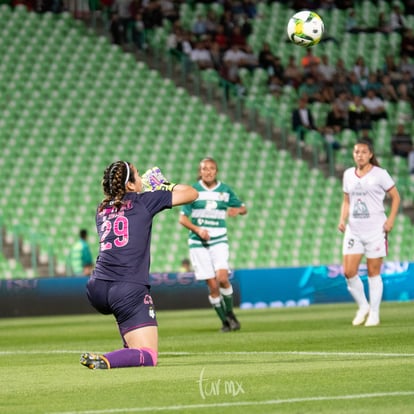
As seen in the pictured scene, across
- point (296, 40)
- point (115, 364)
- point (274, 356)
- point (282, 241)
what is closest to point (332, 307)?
point (282, 241)

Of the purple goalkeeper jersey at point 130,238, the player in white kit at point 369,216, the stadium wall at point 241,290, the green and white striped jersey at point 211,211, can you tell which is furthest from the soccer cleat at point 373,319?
the stadium wall at point 241,290

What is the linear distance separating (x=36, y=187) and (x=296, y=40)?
1154cm

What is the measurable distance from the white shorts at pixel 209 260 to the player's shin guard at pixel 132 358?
5.99 meters

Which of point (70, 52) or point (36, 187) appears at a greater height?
point (70, 52)

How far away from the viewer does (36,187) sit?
87.8 ft

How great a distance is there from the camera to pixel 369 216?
1592 cm

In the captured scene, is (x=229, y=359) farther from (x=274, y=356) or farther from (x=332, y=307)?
(x=332, y=307)

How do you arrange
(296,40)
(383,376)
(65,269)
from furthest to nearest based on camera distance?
(65,269), (296,40), (383,376)

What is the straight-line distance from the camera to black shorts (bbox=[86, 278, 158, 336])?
33.8 ft

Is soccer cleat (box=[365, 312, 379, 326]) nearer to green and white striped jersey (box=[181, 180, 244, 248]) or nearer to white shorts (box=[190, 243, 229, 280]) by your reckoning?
white shorts (box=[190, 243, 229, 280])

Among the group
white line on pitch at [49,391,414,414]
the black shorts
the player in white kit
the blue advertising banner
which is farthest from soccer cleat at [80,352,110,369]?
the blue advertising banner

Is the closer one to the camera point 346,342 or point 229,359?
point 229,359

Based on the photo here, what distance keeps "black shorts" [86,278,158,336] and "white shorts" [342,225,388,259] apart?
6.00 m

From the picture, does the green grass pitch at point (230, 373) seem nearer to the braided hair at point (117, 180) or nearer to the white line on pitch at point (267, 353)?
the white line on pitch at point (267, 353)
